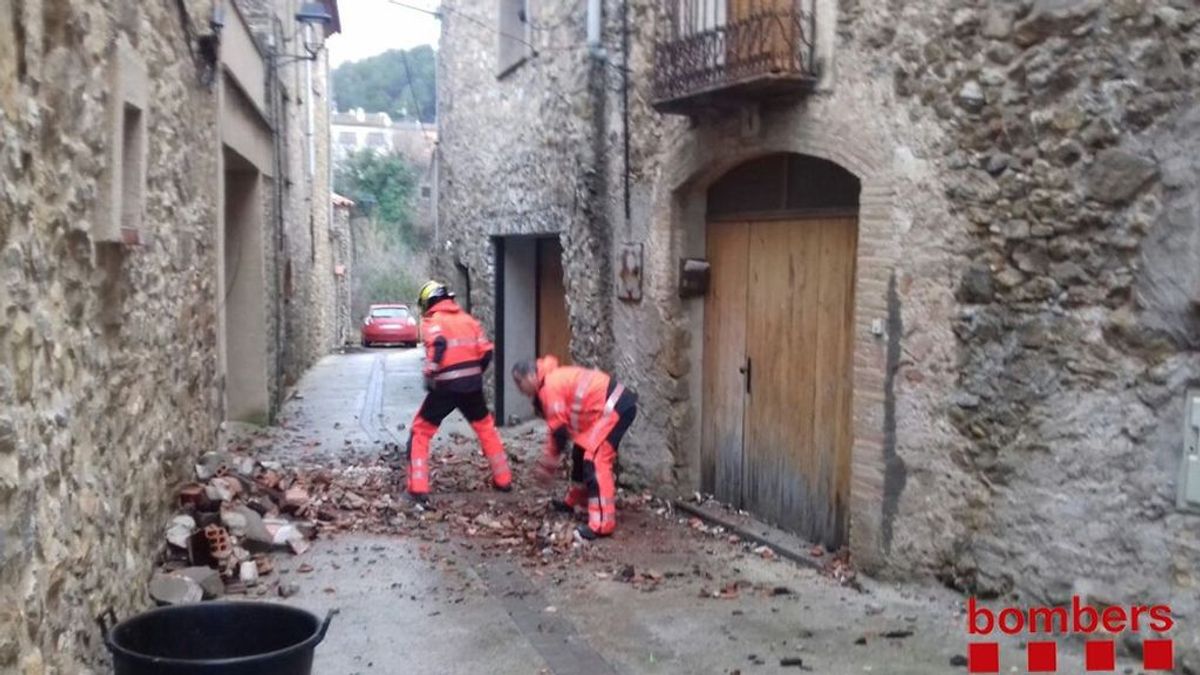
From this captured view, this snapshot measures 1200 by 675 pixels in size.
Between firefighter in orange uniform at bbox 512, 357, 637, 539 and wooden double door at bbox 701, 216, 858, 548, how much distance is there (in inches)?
29.5

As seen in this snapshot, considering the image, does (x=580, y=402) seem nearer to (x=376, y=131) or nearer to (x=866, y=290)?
(x=866, y=290)

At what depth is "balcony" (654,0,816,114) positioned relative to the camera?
6125 millimetres

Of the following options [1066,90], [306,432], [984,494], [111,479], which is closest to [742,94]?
[1066,90]

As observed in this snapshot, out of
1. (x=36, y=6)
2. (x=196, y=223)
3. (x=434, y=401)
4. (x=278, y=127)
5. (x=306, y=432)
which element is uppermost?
(x=278, y=127)

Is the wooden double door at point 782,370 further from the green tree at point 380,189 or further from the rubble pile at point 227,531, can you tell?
the green tree at point 380,189

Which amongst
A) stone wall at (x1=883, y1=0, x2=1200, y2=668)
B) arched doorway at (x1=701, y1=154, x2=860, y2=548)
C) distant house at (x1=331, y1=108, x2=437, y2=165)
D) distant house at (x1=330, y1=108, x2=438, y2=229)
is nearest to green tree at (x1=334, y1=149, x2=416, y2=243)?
distant house at (x1=330, y1=108, x2=438, y2=229)

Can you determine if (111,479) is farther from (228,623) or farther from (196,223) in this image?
(196,223)

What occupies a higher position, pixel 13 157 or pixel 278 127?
pixel 278 127

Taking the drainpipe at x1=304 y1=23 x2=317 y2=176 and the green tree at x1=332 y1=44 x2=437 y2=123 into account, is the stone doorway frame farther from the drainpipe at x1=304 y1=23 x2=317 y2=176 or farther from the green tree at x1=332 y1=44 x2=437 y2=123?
the green tree at x1=332 y1=44 x2=437 y2=123

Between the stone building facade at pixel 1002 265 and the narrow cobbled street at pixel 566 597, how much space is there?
49cm

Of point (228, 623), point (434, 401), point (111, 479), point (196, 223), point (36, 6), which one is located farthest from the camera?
point (434, 401)

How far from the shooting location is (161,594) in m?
5.12

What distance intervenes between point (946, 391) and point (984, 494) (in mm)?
526

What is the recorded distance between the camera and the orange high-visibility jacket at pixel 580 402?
7168 mm
